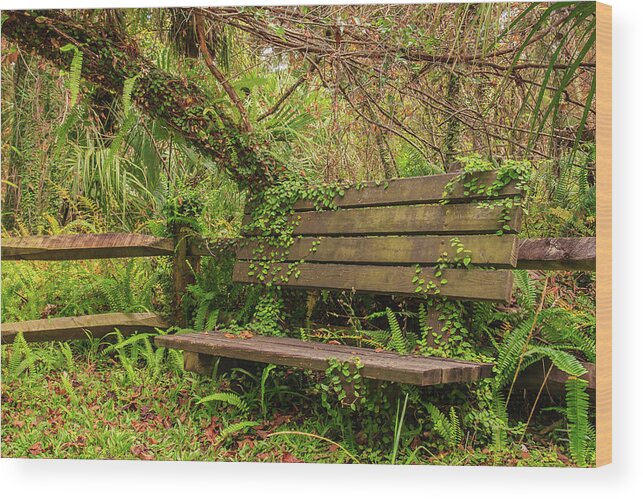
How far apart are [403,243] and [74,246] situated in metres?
2.01

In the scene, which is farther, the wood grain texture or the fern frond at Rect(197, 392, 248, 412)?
the fern frond at Rect(197, 392, 248, 412)

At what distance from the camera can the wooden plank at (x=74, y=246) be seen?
13.1 ft

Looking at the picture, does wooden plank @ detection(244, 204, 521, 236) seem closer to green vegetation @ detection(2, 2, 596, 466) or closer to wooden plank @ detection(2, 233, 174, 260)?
green vegetation @ detection(2, 2, 596, 466)

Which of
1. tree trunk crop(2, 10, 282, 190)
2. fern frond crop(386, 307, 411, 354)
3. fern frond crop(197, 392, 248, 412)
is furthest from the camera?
tree trunk crop(2, 10, 282, 190)

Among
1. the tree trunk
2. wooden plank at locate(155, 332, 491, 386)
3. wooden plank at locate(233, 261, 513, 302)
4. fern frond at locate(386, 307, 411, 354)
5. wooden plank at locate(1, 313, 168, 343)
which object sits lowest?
wooden plank at locate(1, 313, 168, 343)

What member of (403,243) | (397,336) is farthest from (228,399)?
(403,243)

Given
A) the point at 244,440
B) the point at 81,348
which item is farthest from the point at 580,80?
the point at 81,348

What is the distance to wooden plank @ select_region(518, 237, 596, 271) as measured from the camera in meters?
2.85

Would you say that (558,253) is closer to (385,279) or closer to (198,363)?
(385,279)

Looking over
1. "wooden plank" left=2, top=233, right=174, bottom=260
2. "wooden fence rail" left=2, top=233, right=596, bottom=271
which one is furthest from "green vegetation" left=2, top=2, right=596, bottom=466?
"wooden plank" left=2, top=233, right=174, bottom=260

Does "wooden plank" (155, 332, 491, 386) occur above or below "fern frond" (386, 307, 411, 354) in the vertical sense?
below

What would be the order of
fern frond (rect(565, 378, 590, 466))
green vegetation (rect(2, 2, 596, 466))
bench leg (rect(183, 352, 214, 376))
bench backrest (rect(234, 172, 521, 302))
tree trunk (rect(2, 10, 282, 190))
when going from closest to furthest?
fern frond (rect(565, 378, 590, 466)) → bench backrest (rect(234, 172, 521, 302)) → green vegetation (rect(2, 2, 596, 466)) → bench leg (rect(183, 352, 214, 376)) → tree trunk (rect(2, 10, 282, 190))

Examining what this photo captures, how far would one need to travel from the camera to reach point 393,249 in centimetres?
320

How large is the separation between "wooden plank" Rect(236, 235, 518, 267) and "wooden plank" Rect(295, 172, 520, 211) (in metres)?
0.18
